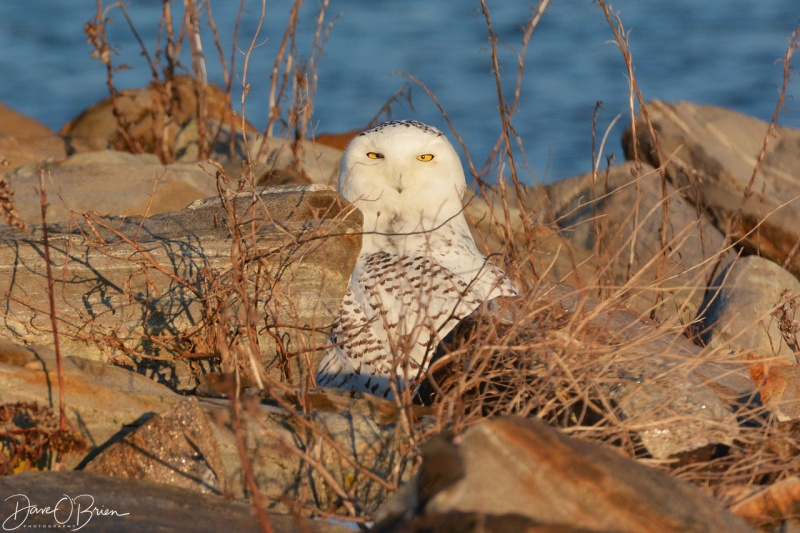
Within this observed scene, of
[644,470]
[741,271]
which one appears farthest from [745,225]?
[644,470]

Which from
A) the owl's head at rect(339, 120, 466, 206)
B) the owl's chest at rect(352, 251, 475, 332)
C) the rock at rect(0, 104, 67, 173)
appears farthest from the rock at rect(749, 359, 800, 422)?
the rock at rect(0, 104, 67, 173)

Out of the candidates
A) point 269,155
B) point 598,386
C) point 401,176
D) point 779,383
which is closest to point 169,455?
point 598,386

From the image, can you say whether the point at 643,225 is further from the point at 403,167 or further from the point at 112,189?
the point at 112,189

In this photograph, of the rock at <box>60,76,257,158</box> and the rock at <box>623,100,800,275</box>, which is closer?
the rock at <box>623,100,800,275</box>

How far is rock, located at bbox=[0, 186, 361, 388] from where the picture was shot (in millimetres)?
3682

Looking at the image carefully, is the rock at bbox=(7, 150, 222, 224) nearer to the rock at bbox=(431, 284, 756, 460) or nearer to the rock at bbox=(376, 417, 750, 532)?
the rock at bbox=(431, 284, 756, 460)

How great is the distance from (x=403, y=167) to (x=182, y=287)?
3.48 ft

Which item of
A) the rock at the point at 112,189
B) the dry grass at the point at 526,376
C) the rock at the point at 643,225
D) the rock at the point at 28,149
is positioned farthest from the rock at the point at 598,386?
the rock at the point at 28,149

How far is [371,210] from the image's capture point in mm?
4555

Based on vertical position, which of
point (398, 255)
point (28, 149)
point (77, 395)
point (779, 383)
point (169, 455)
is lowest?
point (779, 383)

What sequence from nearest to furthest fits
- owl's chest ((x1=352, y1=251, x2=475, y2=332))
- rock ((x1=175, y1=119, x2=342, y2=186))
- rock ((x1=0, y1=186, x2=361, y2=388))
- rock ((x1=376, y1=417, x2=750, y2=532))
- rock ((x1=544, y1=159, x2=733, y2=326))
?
rock ((x1=376, y1=417, x2=750, y2=532))
rock ((x1=0, y1=186, x2=361, y2=388))
owl's chest ((x1=352, y1=251, x2=475, y2=332))
rock ((x1=544, y1=159, x2=733, y2=326))
rock ((x1=175, y1=119, x2=342, y2=186))

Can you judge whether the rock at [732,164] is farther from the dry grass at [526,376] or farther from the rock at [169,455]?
the rock at [169,455]
